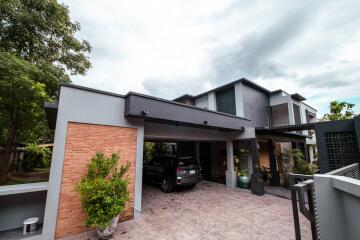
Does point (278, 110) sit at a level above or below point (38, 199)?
above

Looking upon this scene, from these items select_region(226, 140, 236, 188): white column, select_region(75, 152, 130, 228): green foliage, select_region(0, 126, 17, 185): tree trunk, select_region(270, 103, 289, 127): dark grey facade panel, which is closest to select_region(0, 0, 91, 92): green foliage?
select_region(0, 126, 17, 185): tree trunk

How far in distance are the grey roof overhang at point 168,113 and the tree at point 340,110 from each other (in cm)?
915

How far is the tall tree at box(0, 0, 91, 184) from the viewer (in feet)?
23.0

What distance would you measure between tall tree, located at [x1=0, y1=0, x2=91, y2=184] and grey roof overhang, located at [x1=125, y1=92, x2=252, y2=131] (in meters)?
4.56

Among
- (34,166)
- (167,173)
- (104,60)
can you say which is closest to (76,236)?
(167,173)

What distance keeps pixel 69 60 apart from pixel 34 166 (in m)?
10.6

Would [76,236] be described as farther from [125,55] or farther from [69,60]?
[69,60]

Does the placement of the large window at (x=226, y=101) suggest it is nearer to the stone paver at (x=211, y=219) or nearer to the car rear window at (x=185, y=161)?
the car rear window at (x=185, y=161)

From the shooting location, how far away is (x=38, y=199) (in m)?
5.03

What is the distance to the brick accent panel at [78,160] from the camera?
14.0 ft

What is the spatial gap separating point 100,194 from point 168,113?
3.31m

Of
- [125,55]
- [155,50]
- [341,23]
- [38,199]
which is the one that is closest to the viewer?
[38,199]

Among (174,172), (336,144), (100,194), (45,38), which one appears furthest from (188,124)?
(45,38)

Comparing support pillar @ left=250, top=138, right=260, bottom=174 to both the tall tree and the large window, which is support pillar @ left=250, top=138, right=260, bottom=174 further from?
the tall tree
